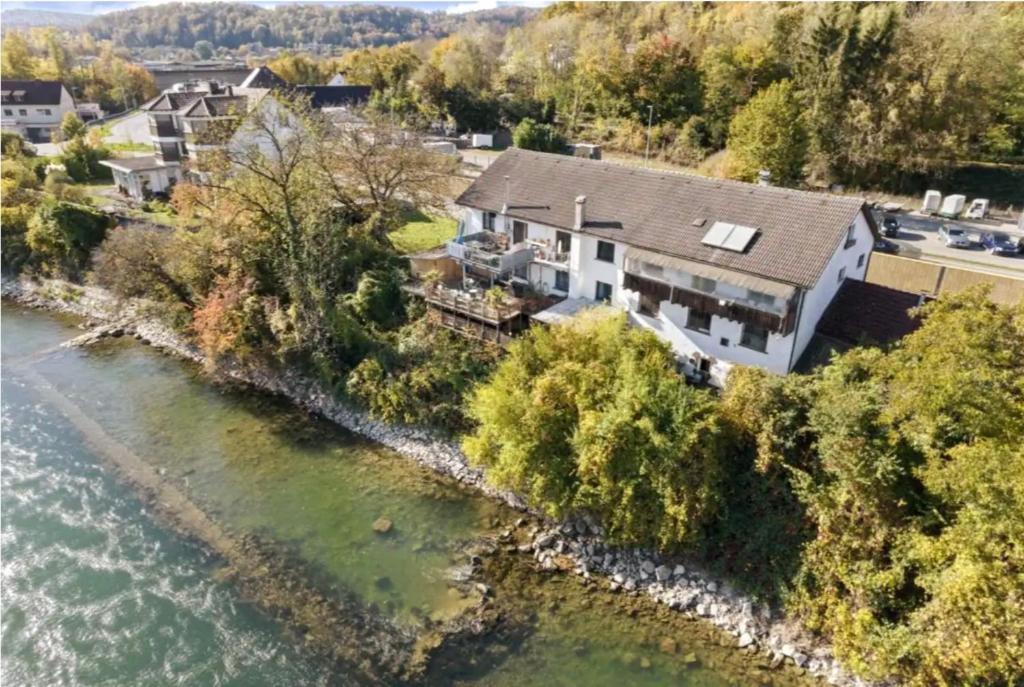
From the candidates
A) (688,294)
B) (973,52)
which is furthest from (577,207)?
(973,52)

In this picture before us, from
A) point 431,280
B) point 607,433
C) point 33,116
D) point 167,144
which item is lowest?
point 607,433

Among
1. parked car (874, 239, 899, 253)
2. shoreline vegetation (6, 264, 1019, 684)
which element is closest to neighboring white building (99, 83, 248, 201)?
shoreline vegetation (6, 264, 1019, 684)

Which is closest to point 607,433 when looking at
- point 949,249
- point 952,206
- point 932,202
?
point 949,249

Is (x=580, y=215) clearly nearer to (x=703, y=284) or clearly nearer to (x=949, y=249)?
(x=703, y=284)

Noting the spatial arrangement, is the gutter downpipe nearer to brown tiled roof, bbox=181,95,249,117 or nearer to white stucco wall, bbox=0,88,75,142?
brown tiled roof, bbox=181,95,249,117

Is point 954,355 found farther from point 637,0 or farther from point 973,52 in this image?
point 637,0

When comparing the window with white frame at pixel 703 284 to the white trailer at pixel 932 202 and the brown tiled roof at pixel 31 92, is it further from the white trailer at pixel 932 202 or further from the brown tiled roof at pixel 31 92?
the brown tiled roof at pixel 31 92
